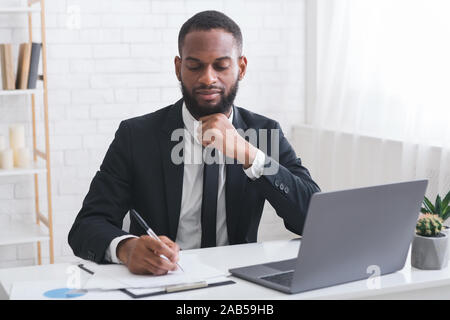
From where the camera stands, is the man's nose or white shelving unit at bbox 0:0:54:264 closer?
the man's nose

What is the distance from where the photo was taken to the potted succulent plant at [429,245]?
63.6 inches

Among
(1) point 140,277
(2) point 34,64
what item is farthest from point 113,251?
(2) point 34,64

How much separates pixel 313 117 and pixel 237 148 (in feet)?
7.66

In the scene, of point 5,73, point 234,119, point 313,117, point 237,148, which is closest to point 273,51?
point 313,117

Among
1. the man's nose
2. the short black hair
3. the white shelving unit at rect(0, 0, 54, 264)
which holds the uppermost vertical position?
the short black hair

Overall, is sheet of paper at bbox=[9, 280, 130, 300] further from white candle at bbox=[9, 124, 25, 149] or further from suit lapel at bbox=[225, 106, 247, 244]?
white candle at bbox=[9, 124, 25, 149]

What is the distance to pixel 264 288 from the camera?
1.47 m

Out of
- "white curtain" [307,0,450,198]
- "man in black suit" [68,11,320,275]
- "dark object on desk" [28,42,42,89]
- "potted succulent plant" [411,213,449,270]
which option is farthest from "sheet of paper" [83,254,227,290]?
"dark object on desk" [28,42,42,89]

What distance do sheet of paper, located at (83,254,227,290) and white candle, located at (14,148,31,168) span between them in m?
1.87

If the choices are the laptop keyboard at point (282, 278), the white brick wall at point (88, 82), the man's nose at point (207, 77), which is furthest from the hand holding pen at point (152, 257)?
the white brick wall at point (88, 82)

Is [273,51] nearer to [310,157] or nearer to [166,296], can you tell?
[310,157]

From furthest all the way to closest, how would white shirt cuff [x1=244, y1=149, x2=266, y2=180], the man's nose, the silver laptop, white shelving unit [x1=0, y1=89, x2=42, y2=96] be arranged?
white shelving unit [x1=0, y1=89, x2=42, y2=96], the man's nose, white shirt cuff [x1=244, y1=149, x2=266, y2=180], the silver laptop

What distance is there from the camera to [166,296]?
1411 millimetres

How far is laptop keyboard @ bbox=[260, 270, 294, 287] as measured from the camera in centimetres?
148
